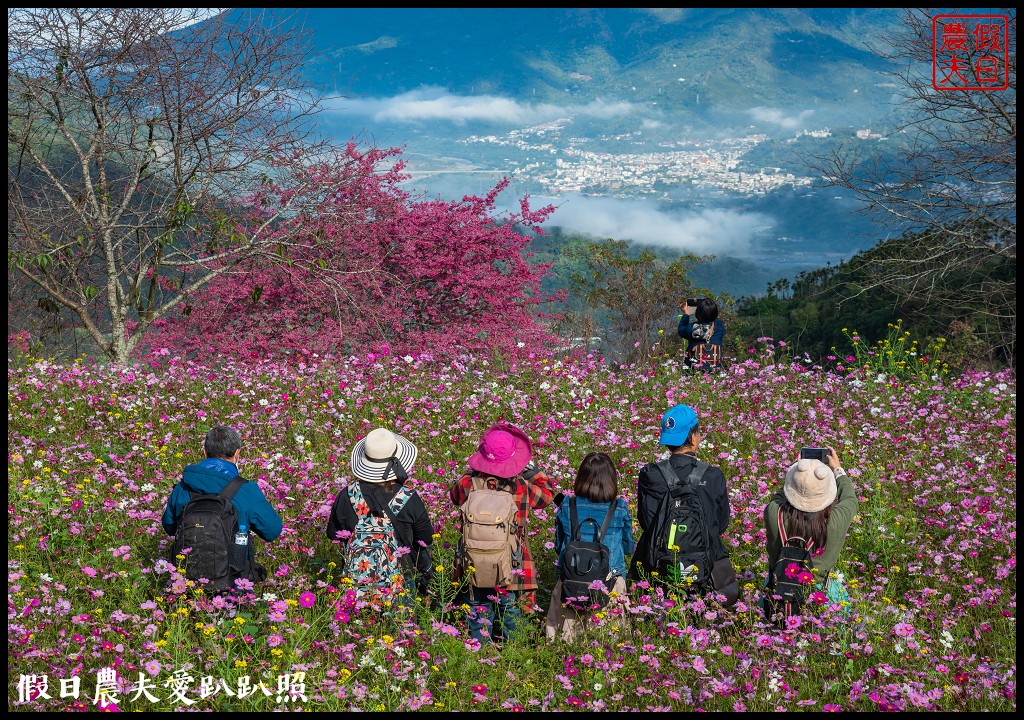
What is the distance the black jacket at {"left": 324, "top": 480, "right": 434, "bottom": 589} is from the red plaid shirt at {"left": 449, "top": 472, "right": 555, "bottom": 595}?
259 mm

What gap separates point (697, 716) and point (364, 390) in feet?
22.8

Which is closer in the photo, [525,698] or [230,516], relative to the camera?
[525,698]

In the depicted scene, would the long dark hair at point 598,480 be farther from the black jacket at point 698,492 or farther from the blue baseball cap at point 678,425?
the blue baseball cap at point 678,425

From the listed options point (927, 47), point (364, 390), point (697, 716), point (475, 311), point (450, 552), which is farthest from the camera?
point (475, 311)

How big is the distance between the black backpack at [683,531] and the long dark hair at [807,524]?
1.60 feet

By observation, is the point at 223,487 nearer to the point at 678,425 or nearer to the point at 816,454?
the point at 678,425

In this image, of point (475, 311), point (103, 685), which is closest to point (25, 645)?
point (103, 685)

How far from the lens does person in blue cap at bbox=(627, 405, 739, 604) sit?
197 inches

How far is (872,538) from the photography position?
6176mm

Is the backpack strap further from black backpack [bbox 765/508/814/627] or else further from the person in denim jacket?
black backpack [bbox 765/508/814/627]

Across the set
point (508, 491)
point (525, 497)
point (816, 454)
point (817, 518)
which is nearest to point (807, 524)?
point (817, 518)

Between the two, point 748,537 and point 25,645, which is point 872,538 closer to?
point 748,537

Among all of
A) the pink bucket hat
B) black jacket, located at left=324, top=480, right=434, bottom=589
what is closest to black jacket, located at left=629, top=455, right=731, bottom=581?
the pink bucket hat

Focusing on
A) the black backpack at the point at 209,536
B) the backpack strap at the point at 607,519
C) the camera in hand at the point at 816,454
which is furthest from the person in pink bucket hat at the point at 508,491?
the camera in hand at the point at 816,454
